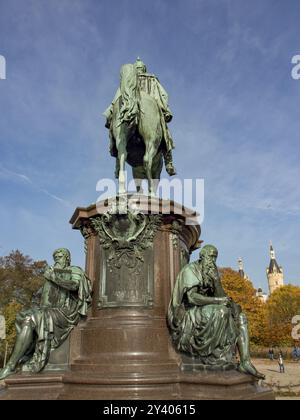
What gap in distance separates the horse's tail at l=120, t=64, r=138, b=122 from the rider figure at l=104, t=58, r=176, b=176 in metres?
0.47

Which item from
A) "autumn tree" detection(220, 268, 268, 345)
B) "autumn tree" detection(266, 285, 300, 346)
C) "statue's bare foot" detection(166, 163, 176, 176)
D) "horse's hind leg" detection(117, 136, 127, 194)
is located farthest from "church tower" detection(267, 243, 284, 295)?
"horse's hind leg" detection(117, 136, 127, 194)

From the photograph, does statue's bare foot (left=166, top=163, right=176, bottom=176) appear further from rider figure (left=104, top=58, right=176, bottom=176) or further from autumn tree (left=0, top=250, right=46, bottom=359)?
autumn tree (left=0, top=250, right=46, bottom=359)

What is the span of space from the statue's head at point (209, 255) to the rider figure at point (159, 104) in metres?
2.66

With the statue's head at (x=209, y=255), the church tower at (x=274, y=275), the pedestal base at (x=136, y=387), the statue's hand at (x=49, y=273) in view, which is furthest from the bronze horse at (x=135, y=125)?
the church tower at (x=274, y=275)

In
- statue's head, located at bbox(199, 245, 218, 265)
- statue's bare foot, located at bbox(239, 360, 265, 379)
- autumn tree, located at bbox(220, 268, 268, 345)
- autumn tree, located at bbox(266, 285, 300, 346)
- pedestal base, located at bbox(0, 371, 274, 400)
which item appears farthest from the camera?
autumn tree, located at bbox(266, 285, 300, 346)

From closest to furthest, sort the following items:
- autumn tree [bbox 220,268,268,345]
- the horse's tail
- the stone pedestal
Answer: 1. the stone pedestal
2. the horse's tail
3. autumn tree [bbox 220,268,268,345]

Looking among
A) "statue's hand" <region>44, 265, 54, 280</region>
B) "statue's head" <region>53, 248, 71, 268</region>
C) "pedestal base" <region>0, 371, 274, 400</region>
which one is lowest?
"pedestal base" <region>0, 371, 274, 400</region>

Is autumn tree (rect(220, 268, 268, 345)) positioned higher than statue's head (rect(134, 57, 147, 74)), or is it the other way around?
statue's head (rect(134, 57, 147, 74))

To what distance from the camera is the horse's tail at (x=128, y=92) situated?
24.9 ft

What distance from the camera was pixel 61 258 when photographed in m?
6.76

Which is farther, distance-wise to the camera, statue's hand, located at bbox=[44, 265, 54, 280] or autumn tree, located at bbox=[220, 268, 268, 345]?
autumn tree, located at bbox=[220, 268, 268, 345]

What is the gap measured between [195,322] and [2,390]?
119 inches

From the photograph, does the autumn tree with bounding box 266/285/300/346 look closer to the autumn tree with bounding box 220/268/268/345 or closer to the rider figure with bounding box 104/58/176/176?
the autumn tree with bounding box 220/268/268/345

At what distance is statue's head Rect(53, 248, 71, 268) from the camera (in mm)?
6742
